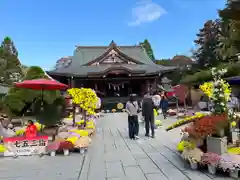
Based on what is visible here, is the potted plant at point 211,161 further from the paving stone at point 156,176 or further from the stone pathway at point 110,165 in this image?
the paving stone at point 156,176

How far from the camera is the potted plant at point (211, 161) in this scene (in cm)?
408

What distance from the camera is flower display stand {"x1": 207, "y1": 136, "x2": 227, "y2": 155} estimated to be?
167 inches

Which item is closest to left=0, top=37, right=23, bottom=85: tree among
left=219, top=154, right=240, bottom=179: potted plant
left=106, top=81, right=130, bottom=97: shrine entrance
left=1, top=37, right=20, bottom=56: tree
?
left=1, top=37, right=20, bottom=56: tree

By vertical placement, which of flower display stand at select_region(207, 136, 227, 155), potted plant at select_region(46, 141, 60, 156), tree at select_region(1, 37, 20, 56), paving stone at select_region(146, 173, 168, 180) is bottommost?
paving stone at select_region(146, 173, 168, 180)

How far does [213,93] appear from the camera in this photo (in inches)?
185

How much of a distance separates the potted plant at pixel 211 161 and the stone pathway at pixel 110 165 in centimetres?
15

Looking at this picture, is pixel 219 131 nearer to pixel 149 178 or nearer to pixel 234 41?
pixel 149 178

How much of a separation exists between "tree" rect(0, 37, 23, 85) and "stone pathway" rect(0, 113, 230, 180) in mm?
32804

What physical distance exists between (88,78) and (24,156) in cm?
1530

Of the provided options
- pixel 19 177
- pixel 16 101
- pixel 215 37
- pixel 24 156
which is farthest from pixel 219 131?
pixel 215 37

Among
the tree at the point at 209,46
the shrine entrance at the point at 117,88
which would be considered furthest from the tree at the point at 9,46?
the tree at the point at 209,46

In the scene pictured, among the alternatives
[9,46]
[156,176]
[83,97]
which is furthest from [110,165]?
[9,46]

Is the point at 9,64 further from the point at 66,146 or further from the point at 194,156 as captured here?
the point at 194,156

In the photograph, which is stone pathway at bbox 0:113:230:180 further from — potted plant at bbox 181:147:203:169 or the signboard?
the signboard
